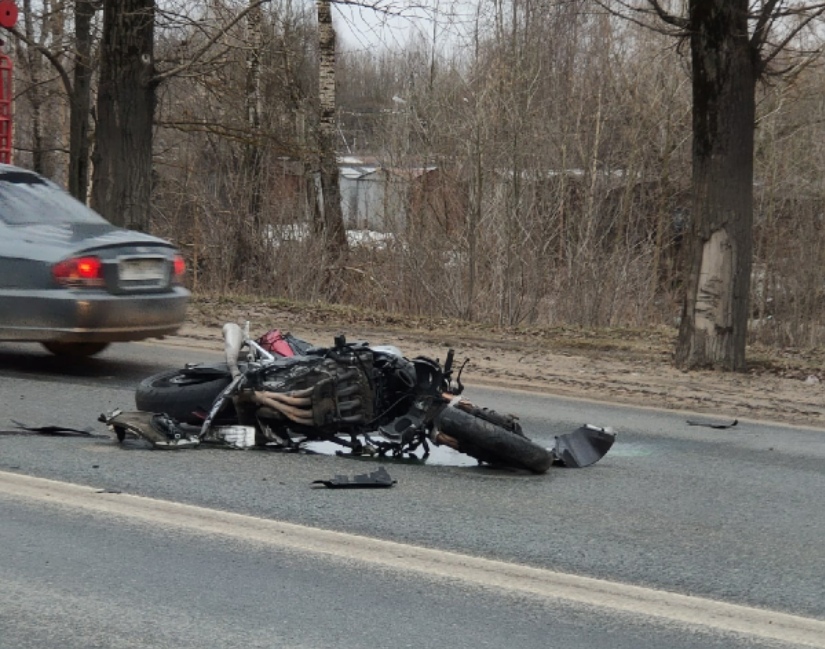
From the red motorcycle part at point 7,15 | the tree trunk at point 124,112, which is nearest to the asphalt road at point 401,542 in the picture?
the tree trunk at point 124,112

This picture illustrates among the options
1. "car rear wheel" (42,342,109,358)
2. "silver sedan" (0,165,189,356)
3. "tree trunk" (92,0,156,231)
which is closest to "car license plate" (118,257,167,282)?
"silver sedan" (0,165,189,356)

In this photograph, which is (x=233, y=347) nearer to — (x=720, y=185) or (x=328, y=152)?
(x=720, y=185)

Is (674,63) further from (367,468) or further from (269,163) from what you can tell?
(367,468)

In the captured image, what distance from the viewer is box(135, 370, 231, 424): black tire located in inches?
311

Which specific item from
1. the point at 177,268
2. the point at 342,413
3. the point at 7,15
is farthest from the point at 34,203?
the point at 7,15

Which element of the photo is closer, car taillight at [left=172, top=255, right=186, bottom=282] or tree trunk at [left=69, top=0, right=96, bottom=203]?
car taillight at [left=172, top=255, right=186, bottom=282]

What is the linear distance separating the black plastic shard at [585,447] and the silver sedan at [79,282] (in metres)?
4.20

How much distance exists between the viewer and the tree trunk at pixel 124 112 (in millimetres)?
17312

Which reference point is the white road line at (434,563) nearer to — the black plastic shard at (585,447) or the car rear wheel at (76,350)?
the black plastic shard at (585,447)

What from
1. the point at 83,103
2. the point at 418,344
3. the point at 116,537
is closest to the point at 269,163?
the point at 83,103

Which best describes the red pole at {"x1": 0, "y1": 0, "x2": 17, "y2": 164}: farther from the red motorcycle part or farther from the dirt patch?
the dirt patch

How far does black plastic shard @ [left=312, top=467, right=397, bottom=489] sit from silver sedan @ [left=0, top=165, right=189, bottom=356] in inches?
159

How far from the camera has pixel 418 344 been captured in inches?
580

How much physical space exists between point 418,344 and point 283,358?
692cm
